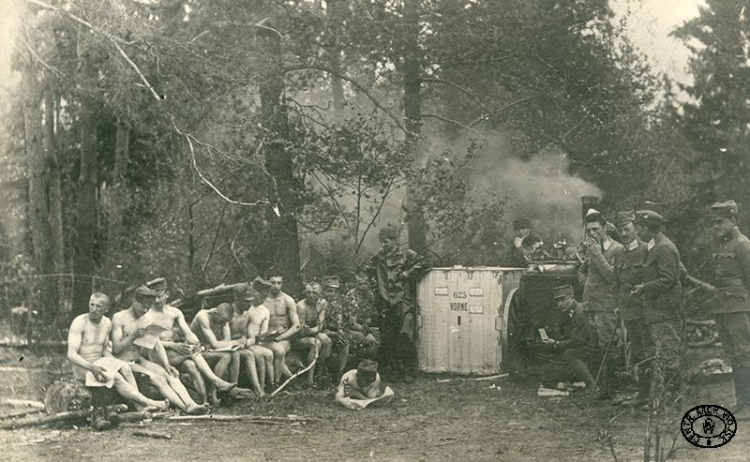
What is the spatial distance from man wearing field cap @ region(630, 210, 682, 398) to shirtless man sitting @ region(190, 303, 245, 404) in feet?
11.7

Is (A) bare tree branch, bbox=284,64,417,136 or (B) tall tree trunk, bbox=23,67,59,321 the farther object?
(B) tall tree trunk, bbox=23,67,59,321

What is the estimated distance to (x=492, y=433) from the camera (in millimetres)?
6324

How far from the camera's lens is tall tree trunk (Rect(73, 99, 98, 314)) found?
7070 mm

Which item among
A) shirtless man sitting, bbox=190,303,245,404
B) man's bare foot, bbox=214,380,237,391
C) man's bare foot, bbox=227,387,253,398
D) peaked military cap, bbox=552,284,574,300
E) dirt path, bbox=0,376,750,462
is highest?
peaked military cap, bbox=552,284,574,300

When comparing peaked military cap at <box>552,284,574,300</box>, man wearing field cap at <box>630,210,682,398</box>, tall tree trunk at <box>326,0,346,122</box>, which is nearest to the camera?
man wearing field cap at <box>630,210,682,398</box>

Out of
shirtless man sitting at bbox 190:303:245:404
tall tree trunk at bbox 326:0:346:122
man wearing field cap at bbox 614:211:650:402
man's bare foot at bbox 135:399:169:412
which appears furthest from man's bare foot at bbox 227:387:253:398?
man wearing field cap at bbox 614:211:650:402

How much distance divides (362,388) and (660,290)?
2704 millimetres

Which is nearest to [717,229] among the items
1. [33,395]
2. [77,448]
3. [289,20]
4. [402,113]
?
[402,113]

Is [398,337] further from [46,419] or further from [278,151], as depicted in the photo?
[46,419]

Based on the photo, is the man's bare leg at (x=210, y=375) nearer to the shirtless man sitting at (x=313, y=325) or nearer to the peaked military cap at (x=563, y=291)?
the shirtless man sitting at (x=313, y=325)

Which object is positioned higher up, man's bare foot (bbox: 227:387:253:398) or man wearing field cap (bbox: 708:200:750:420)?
man wearing field cap (bbox: 708:200:750:420)

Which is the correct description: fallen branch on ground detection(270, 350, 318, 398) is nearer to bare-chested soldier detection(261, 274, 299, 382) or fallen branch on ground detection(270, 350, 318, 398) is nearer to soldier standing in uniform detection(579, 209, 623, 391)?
bare-chested soldier detection(261, 274, 299, 382)

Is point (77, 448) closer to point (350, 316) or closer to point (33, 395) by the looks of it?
point (33, 395)

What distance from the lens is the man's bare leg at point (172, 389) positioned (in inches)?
260
